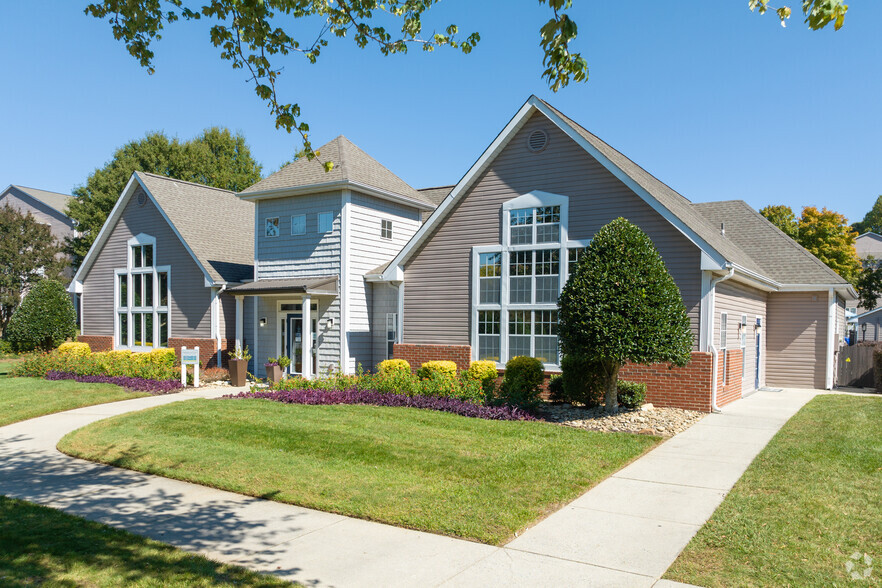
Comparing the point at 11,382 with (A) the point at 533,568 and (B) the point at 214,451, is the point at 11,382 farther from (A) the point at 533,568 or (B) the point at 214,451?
(A) the point at 533,568

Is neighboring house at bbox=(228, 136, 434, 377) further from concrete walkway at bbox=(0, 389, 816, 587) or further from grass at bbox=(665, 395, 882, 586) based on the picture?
grass at bbox=(665, 395, 882, 586)

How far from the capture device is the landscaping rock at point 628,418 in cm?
1157

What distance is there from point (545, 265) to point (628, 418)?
4.75 metres

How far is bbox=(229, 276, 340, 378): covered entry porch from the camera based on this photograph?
18.7 meters

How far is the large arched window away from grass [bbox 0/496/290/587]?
10986 millimetres

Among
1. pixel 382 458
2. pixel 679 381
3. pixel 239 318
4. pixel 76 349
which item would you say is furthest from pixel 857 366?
pixel 76 349

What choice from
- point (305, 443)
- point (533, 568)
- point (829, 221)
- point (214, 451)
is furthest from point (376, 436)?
point (829, 221)

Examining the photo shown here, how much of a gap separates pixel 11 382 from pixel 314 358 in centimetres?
867

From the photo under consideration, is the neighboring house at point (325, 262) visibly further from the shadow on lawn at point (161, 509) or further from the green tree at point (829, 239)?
the green tree at point (829, 239)

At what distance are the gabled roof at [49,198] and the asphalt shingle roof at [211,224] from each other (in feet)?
75.6

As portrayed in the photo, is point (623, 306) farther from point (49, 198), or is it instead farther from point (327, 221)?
point (49, 198)

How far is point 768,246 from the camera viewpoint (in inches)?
824

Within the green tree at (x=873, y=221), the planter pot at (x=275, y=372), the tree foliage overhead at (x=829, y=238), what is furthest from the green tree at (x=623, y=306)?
the green tree at (x=873, y=221)

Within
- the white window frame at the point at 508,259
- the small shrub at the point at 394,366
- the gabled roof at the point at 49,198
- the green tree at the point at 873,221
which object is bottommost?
the small shrub at the point at 394,366
